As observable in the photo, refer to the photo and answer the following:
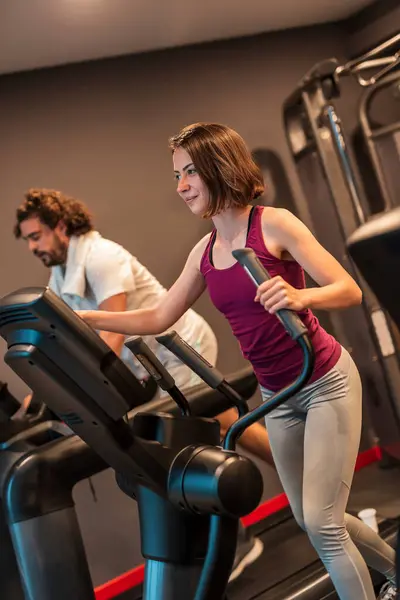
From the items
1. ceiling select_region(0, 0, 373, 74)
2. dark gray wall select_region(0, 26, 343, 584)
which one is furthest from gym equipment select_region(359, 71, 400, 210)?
ceiling select_region(0, 0, 373, 74)

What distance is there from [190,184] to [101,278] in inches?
34.1

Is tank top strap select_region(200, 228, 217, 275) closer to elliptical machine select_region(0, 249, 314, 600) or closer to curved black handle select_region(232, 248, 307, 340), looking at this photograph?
elliptical machine select_region(0, 249, 314, 600)

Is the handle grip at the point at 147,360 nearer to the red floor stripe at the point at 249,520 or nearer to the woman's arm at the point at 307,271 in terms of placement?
the woman's arm at the point at 307,271

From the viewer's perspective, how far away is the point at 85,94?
10.1 ft

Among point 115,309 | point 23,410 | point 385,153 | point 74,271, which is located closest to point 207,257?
point 115,309

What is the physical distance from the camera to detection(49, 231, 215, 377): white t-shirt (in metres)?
2.41

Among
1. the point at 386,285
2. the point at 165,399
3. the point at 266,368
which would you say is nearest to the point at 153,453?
the point at 266,368

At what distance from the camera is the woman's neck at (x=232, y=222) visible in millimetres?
1665

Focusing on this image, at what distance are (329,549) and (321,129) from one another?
2093 mm

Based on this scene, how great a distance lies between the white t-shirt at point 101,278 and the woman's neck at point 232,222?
0.77m

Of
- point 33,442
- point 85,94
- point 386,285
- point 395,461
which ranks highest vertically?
point 85,94

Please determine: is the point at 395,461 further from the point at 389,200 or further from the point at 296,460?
the point at 296,460

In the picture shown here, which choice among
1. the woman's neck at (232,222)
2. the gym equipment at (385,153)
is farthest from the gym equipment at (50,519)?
the gym equipment at (385,153)

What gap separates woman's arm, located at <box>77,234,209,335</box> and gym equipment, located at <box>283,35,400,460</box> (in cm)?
140
